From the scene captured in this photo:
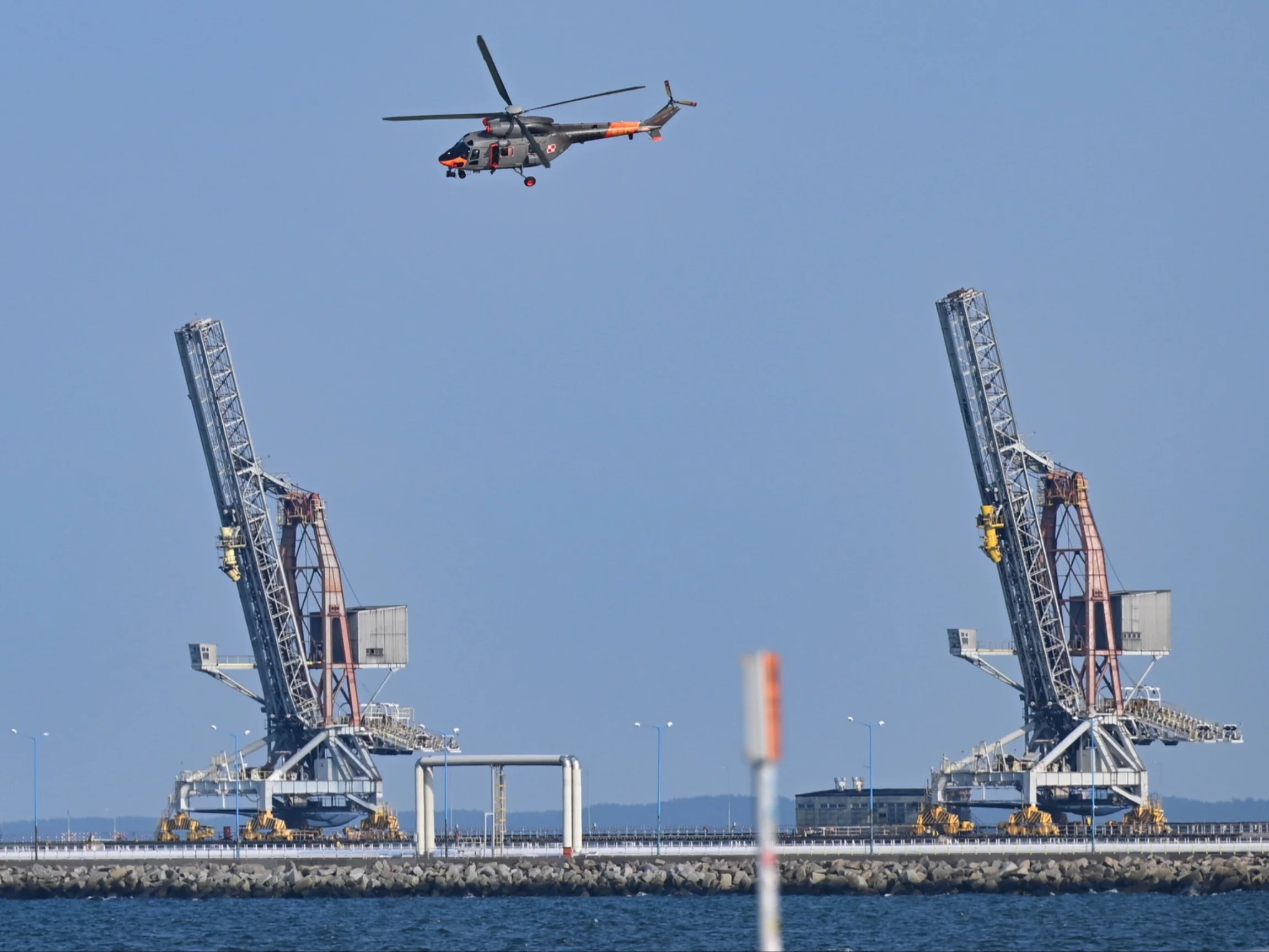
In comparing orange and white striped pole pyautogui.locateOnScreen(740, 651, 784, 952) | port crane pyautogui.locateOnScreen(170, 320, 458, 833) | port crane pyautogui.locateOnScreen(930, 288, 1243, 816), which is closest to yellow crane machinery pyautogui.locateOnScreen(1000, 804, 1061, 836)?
port crane pyautogui.locateOnScreen(930, 288, 1243, 816)

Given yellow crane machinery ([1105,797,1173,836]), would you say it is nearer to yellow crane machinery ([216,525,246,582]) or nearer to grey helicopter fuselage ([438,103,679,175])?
yellow crane machinery ([216,525,246,582])

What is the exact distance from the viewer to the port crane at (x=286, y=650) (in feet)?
357

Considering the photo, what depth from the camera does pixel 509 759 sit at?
92438mm

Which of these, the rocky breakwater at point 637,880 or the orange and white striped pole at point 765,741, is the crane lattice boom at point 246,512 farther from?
the orange and white striped pole at point 765,741

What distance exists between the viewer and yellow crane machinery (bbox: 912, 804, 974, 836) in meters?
106

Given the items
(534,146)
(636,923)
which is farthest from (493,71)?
(636,923)

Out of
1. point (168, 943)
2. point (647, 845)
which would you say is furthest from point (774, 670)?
point (647, 845)

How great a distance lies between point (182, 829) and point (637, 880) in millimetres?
34869

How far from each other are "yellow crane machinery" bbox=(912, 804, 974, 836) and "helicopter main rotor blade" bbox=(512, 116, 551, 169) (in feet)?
172

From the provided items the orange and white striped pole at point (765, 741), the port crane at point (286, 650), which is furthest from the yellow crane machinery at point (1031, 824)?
the orange and white striped pole at point (765, 741)

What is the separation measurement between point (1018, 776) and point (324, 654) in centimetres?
3425


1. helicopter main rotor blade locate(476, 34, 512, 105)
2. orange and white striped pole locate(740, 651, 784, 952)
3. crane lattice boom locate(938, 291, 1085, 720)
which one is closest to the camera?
orange and white striped pole locate(740, 651, 784, 952)

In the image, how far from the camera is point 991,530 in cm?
10431

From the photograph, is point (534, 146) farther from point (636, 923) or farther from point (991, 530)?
point (991, 530)
